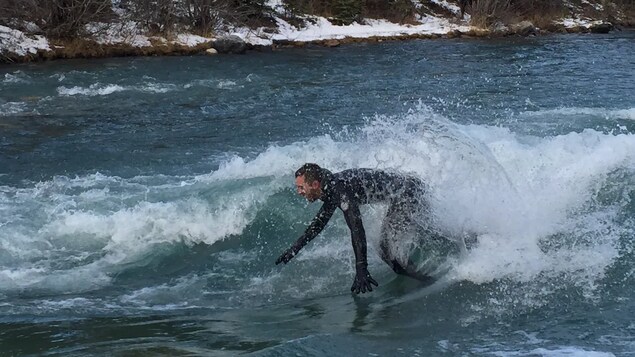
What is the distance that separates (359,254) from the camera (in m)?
7.90

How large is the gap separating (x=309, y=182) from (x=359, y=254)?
3.08 ft

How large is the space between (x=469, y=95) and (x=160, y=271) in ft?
46.1

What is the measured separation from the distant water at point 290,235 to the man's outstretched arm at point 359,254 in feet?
1.21

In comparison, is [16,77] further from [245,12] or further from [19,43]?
[245,12]

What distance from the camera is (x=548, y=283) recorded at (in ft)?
27.3

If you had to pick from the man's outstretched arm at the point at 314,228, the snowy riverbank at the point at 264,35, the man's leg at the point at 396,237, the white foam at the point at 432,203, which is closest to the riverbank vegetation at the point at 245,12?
the snowy riverbank at the point at 264,35

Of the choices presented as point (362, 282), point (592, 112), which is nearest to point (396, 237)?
point (362, 282)

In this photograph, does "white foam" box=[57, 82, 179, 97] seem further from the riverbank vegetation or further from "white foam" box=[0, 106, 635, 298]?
"white foam" box=[0, 106, 635, 298]

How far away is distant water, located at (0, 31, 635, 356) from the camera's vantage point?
730 centimetres

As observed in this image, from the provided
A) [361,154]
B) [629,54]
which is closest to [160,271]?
[361,154]

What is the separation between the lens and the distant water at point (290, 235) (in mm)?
7297

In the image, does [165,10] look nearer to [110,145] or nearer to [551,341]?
[110,145]

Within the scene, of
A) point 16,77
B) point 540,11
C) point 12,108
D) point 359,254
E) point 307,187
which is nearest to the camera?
point 307,187

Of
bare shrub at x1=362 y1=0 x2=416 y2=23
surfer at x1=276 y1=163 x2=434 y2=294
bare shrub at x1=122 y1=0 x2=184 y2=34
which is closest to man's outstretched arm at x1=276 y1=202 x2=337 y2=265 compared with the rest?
surfer at x1=276 y1=163 x2=434 y2=294
